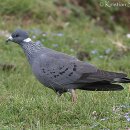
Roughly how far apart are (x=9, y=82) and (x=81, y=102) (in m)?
2.19

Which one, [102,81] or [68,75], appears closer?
[102,81]

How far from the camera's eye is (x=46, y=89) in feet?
24.8

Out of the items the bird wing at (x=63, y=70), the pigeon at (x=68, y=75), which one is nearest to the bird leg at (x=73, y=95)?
the pigeon at (x=68, y=75)

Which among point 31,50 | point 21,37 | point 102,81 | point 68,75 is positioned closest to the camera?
point 102,81

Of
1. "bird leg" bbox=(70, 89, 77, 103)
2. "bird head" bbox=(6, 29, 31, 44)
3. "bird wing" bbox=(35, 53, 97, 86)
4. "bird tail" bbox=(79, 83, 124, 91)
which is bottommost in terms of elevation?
"bird leg" bbox=(70, 89, 77, 103)

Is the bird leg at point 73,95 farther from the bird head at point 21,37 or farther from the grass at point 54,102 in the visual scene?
the bird head at point 21,37

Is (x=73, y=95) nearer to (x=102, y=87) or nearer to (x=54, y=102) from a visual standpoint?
(x=102, y=87)

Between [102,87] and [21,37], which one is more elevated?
[21,37]

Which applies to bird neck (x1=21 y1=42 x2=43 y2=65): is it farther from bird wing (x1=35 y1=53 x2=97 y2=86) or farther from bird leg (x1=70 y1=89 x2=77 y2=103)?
bird leg (x1=70 y1=89 x2=77 y2=103)

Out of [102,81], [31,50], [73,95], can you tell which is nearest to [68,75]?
[73,95]

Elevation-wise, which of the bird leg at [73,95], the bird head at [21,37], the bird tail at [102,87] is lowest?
the bird leg at [73,95]

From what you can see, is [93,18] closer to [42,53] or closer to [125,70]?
[125,70]

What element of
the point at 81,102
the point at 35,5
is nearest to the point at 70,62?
the point at 81,102

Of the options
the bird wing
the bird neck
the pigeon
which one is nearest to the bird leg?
the pigeon
